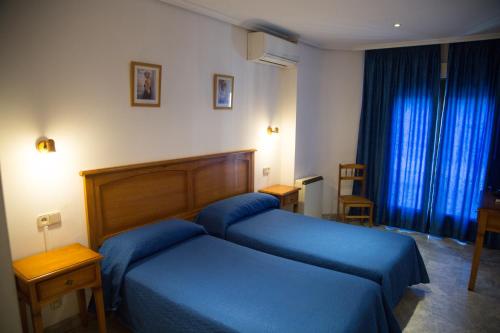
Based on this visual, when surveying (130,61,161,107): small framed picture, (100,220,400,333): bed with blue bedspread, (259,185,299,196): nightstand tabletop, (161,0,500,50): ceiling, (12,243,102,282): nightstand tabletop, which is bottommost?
(100,220,400,333): bed with blue bedspread

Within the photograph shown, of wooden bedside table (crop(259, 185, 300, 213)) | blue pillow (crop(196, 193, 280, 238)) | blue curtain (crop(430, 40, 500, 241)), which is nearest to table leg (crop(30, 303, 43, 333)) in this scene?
blue pillow (crop(196, 193, 280, 238))

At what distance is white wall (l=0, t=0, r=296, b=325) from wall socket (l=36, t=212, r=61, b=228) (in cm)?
4

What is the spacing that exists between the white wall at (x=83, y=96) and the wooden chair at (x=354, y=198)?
2.18 m

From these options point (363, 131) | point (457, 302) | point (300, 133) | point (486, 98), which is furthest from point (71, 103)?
point (486, 98)

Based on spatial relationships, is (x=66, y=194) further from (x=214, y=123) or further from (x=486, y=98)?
(x=486, y=98)

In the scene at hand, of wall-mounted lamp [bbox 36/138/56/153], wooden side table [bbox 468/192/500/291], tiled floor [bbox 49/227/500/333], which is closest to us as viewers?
wall-mounted lamp [bbox 36/138/56/153]

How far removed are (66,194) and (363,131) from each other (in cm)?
384

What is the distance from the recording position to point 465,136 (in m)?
3.90

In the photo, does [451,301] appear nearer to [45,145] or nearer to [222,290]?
[222,290]

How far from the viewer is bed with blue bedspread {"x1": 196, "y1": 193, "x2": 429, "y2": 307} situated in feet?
7.72

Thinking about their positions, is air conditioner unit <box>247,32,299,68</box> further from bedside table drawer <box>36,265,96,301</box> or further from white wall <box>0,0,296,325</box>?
bedside table drawer <box>36,265,96,301</box>

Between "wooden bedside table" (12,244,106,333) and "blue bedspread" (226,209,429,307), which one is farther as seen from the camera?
"blue bedspread" (226,209,429,307)

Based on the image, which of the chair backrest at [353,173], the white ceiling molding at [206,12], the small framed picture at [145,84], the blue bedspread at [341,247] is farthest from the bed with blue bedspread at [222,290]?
the chair backrest at [353,173]

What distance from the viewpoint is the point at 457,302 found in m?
2.76
